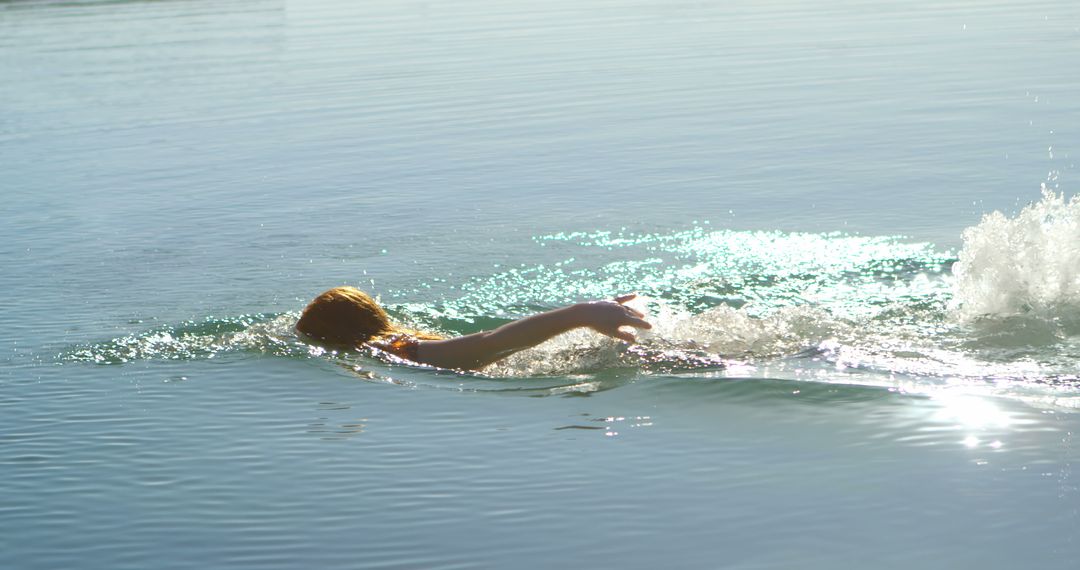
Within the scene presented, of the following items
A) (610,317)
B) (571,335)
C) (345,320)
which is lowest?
(571,335)

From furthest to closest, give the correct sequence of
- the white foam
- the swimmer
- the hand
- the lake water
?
the white foam → the swimmer → the hand → the lake water

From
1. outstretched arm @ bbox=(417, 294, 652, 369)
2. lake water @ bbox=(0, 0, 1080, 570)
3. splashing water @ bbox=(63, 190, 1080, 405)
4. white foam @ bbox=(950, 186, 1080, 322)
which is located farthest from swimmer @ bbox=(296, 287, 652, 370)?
white foam @ bbox=(950, 186, 1080, 322)

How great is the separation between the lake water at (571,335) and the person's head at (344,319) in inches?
6.9

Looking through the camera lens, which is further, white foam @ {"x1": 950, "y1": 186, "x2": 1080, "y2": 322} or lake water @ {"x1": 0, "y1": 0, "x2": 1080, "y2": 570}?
white foam @ {"x1": 950, "y1": 186, "x2": 1080, "y2": 322}

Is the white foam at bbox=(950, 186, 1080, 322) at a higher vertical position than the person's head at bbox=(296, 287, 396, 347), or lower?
higher

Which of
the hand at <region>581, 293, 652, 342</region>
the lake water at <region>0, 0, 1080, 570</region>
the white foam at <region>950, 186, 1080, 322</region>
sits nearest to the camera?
the lake water at <region>0, 0, 1080, 570</region>

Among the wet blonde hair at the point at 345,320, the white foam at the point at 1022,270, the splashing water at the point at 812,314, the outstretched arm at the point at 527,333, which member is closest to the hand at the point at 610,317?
the outstretched arm at the point at 527,333

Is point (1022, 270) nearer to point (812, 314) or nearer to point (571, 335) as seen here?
point (812, 314)

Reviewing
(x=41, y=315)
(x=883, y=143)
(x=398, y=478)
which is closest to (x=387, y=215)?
(x=41, y=315)

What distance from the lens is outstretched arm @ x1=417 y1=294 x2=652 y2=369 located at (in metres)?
7.45

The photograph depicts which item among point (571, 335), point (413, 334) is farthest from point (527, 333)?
point (413, 334)

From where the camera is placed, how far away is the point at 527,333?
7.77 metres

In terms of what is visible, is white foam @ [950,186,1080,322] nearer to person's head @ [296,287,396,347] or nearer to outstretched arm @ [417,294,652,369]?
outstretched arm @ [417,294,652,369]

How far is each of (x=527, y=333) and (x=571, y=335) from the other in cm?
84
